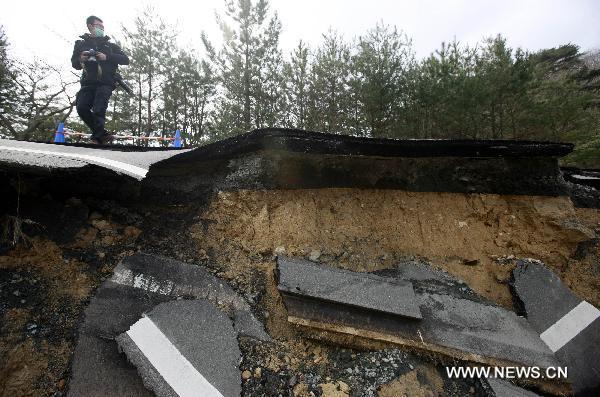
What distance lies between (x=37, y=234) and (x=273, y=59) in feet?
39.9

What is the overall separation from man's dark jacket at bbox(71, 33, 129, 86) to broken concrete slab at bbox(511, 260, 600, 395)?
16.8ft

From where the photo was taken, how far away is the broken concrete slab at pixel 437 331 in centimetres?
196

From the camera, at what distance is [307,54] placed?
11586mm

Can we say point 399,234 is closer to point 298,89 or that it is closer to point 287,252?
point 287,252

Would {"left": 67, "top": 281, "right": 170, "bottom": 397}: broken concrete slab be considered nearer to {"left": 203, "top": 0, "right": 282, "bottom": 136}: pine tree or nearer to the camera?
the camera

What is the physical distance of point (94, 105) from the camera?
3811 millimetres

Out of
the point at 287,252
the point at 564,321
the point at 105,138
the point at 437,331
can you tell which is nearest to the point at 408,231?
the point at 437,331

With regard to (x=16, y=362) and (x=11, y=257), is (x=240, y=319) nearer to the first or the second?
(x=16, y=362)

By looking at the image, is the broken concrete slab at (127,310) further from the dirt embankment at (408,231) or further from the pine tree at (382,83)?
the pine tree at (382,83)

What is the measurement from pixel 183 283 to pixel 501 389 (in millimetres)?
2235

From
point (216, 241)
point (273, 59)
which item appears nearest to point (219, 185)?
point (216, 241)

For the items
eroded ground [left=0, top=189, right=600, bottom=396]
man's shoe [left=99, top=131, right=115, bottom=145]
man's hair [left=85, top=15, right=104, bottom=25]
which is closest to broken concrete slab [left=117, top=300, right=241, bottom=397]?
eroded ground [left=0, top=189, right=600, bottom=396]

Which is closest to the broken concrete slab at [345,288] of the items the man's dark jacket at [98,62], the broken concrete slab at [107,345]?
the broken concrete slab at [107,345]

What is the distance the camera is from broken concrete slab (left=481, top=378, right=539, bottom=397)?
5.94ft
